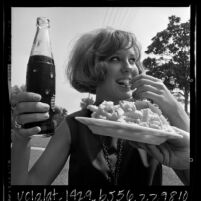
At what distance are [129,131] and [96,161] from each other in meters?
0.29

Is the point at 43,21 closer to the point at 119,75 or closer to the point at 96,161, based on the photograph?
the point at 119,75

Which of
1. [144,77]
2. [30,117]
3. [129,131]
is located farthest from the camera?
[144,77]

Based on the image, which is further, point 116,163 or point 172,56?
point 172,56

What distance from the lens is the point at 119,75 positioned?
4.79 ft

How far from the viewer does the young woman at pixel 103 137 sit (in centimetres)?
141

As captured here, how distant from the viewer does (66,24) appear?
1473 mm

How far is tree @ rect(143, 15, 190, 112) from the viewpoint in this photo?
4.92ft

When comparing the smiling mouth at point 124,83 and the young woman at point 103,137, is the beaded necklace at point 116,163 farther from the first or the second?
the smiling mouth at point 124,83

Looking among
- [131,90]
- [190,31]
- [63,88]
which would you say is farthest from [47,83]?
[190,31]

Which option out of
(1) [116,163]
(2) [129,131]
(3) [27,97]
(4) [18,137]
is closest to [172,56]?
(2) [129,131]

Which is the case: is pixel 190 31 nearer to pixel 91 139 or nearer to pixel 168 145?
pixel 168 145

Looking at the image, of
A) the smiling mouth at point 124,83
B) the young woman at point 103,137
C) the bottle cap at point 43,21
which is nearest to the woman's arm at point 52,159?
the young woman at point 103,137
